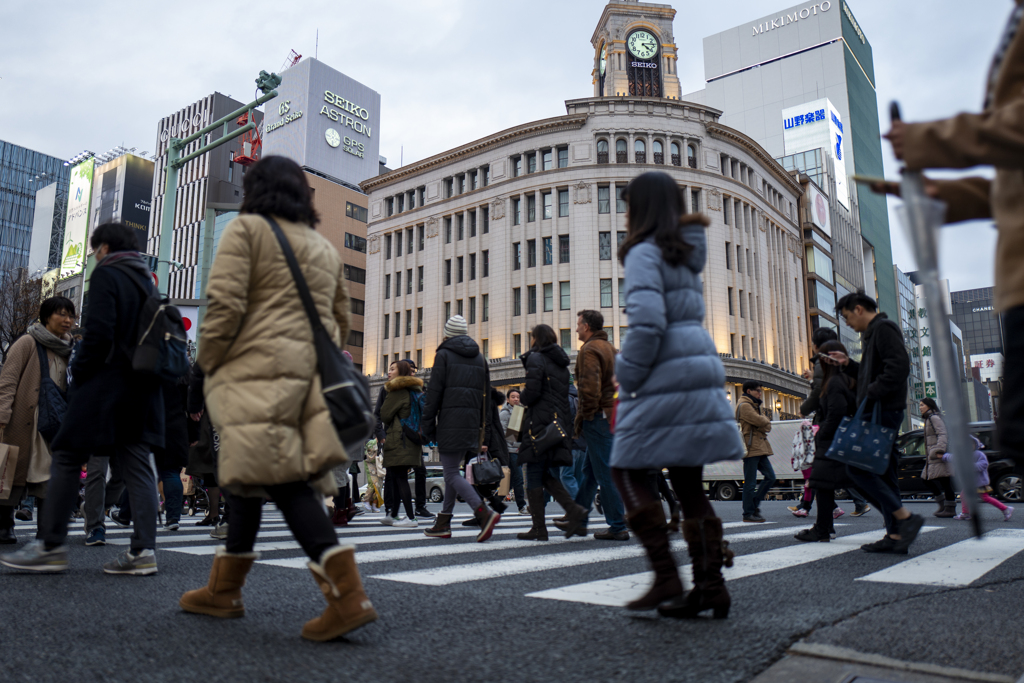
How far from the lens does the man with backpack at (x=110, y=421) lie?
13.4 feet

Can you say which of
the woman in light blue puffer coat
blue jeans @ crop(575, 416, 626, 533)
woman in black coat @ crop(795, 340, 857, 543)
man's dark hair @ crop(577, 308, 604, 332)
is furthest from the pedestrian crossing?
man's dark hair @ crop(577, 308, 604, 332)

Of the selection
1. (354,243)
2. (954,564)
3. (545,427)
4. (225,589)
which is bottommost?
(954,564)

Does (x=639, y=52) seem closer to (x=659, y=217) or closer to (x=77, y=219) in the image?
(x=659, y=217)

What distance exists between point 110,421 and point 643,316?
3041 mm

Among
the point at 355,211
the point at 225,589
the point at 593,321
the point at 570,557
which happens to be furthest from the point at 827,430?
the point at 355,211

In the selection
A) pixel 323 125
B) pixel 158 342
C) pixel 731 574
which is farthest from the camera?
pixel 323 125

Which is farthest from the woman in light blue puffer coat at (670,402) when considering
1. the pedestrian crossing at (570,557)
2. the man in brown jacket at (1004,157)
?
the man in brown jacket at (1004,157)

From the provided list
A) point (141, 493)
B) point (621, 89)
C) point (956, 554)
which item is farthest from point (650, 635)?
point (621, 89)

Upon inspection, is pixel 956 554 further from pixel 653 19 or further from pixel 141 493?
pixel 653 19

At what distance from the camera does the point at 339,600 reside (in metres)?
2.54

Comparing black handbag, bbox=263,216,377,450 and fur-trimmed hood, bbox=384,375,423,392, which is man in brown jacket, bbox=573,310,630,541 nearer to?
fur-trimmed hood, bbox=384,375,423,392

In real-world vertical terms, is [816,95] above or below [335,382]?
above

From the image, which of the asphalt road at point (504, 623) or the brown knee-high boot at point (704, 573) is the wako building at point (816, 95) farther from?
the brown knee-high boot at point (704, 573)

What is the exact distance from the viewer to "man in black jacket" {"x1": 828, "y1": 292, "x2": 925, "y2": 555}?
214 inches
